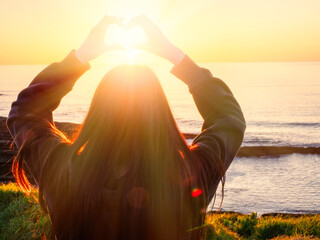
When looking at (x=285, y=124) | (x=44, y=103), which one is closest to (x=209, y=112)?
(x=44, y=103)

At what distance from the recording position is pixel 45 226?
18.4ft

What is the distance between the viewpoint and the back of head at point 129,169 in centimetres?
146

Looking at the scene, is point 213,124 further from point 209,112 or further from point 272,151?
point 272,151

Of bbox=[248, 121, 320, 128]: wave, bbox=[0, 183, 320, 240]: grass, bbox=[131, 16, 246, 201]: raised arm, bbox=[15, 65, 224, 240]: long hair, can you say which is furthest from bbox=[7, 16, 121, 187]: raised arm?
bbox=[248, 121, 320, 128]: wave

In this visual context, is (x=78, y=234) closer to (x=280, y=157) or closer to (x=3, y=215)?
(x=3, y=215)

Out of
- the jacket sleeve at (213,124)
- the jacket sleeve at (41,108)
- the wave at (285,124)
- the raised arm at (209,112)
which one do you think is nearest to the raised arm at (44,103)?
the jacket sleeve at (41,108)

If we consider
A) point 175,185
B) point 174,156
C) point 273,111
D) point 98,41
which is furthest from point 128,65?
point 273,111

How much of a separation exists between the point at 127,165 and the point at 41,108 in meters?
0.81

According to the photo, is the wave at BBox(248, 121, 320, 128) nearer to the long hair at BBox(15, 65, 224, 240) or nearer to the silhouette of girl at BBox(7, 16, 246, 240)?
the silhouette of girl at BBox(7, 16, 246, 240)

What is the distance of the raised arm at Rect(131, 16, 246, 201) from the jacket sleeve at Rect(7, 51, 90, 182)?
0.50 meters

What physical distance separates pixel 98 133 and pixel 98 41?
0.65m

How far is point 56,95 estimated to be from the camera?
207 cm

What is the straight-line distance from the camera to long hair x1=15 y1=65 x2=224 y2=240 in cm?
146

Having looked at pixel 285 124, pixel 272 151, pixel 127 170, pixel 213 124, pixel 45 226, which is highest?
pixel 213 124
